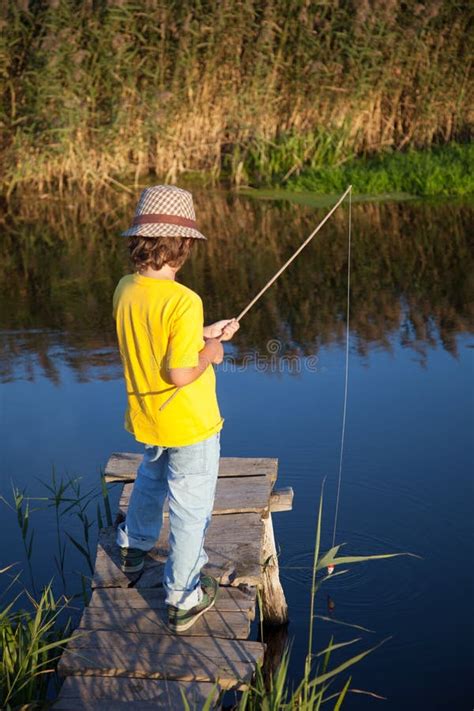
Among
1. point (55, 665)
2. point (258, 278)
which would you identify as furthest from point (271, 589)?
point (258, 278)

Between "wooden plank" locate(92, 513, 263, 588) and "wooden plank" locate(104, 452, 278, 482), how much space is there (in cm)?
29

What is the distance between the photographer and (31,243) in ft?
34.0

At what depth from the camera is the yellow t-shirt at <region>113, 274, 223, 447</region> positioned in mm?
3410

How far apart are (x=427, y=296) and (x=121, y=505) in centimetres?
431

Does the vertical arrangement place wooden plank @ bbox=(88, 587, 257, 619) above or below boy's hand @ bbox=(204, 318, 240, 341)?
below

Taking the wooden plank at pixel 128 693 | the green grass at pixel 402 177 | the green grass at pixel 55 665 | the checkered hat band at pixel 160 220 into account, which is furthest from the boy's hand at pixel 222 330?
the green grass at pixel 402 177

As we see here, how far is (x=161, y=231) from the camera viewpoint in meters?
3.44

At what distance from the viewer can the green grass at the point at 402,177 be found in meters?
12.0

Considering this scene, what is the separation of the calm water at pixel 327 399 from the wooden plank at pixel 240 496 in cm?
36

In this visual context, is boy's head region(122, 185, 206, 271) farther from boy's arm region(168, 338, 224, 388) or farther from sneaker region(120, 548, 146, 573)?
sneaker region(120, 548, 146, 573)

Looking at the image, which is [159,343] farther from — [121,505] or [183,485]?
[121,505]

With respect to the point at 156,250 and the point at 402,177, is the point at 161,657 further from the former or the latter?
the point at 402,177

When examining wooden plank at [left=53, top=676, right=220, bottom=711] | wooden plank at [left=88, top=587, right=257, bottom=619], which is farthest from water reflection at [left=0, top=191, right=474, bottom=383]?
wooden plank at [left=53, top=676, right=220, bottom=711]

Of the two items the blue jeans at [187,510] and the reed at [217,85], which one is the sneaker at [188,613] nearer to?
the blue jeans at [187,510]
